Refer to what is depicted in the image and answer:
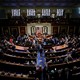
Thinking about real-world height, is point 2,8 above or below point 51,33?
above

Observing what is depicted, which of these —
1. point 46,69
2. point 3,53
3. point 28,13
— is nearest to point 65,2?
point 28,13

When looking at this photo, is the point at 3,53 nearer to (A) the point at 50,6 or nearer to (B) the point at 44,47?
(B) the point at 44,47

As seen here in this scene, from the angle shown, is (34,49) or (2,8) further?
(2,8)

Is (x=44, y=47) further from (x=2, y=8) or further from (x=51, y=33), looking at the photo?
(x=2, y=8)

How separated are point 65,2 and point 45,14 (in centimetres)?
423

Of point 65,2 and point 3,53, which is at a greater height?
point 65,2

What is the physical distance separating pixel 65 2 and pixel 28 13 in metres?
5.93

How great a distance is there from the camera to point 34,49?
2078 centimetres

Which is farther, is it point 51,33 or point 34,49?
point 51,33

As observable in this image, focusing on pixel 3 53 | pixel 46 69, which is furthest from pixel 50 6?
pixel 46 69

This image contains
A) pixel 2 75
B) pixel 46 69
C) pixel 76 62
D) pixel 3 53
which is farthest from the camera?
pixel 3 53

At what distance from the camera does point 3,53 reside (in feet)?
57.5

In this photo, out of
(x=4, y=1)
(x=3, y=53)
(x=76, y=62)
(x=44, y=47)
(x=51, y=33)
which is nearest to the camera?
(x=76, y=62)

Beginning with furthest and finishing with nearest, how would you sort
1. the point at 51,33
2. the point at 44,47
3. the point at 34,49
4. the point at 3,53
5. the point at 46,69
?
the point at 51,33
the point at 44,47
the point at 34,49
the point at 3,53
the point at 46,69
